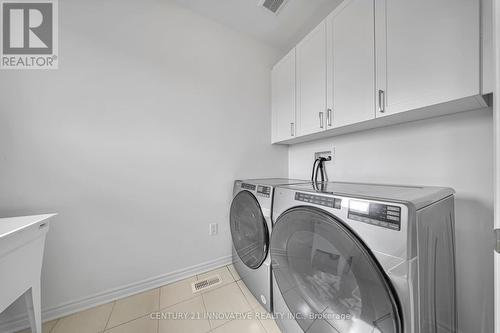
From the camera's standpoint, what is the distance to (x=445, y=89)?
2.55ft

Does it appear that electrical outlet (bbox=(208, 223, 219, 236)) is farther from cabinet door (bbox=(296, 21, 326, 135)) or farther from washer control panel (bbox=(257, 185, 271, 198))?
cabinet door (bbox=(296, 21, 326, 135))

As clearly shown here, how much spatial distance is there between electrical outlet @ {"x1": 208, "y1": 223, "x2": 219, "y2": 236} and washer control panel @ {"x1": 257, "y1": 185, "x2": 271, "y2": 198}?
733mm

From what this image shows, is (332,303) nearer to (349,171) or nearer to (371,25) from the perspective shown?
(349,171)

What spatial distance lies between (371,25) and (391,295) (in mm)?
1425

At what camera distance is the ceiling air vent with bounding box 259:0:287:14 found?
1.43 meters

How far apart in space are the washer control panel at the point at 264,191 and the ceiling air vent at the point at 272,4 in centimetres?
163

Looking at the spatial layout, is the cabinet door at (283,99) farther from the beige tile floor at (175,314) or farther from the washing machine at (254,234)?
the beige tile floor at (175,314)

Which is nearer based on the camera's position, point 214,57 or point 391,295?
point 391,295

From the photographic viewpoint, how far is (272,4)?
4.80 ft

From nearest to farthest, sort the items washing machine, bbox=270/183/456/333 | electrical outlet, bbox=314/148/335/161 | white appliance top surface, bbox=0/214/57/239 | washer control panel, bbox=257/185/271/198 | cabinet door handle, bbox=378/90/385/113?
washing machine, bbox=270/183/456/333 < white appliance top surface, bbox=0/214/57/239 < cabinet door handle, bbox=378/90/385/113 < washer control panel, bbox=257/185/271/198 < electrical outlet, bbox=314/148/335/161

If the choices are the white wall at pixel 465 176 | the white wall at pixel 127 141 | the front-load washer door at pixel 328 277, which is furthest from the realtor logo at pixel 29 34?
the white wall at pixel 465 176

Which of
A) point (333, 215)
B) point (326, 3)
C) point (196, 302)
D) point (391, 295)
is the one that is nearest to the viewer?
point (391, 295)

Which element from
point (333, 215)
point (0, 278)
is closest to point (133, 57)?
point (0, 278)

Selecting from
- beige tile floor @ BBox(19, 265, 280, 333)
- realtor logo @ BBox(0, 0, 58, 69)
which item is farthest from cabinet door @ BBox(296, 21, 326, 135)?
realtor logo @ BBox(0, 0, 58, 69)
